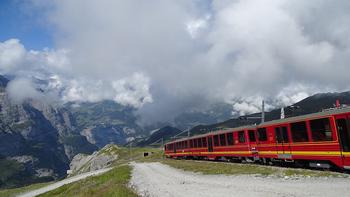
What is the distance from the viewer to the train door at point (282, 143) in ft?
106

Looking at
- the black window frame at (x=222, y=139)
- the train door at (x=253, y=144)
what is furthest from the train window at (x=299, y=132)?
the black window frame at (x=222, y=139)

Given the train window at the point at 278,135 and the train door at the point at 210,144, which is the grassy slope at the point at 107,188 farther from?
the train window at the point at 278,135

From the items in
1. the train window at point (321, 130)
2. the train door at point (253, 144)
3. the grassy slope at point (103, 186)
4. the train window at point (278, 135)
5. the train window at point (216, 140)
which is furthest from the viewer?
the train window at point (216, 140)

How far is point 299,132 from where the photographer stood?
98.1ft

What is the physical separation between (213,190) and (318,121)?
10.3 meters

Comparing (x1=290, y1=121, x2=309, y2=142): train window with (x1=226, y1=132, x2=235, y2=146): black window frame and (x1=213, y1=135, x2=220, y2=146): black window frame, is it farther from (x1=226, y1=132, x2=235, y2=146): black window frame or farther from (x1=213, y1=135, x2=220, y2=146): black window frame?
(x1=213, y1=135, x2=220, y2=146): black window frame

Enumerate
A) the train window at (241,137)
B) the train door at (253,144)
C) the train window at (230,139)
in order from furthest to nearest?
the train window at (230,139), the train window at (241,137), the train door at (253,144)

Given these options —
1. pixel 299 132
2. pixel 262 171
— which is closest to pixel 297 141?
pixel 299 132

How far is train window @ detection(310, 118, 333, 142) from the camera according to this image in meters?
25.7

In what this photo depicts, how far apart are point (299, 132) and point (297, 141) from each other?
995 millimetres

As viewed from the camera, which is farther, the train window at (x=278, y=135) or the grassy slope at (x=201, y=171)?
the train window at (x=278, y=135)

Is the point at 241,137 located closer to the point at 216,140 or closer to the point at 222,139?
the point at 222,139

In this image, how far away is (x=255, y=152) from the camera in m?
40.0

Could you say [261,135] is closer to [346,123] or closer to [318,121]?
[318,121]
